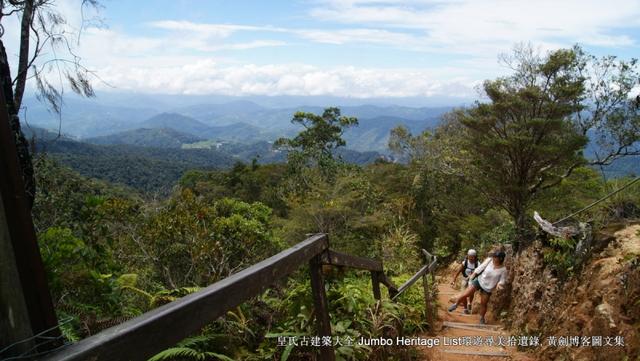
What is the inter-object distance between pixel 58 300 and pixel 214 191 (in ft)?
125

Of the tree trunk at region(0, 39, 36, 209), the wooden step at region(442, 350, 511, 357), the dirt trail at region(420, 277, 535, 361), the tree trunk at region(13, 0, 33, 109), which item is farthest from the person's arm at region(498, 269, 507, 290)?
the tree trunk at region(0, 39, 36, 209)

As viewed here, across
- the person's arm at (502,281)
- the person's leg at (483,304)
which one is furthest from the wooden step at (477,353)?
the person's arm at (502,281)

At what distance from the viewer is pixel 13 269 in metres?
0.94

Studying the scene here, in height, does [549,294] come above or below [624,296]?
below

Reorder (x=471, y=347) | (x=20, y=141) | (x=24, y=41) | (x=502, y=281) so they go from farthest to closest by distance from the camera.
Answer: (x=502, y=281)
(x=471, y=347)
(x=24, y=41)
(x=20, y=141)

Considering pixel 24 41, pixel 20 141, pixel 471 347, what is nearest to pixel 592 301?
pixel 471 347

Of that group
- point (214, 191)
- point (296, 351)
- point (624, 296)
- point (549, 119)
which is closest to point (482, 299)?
point (624, 296)

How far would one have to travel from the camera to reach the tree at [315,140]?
1271 inches

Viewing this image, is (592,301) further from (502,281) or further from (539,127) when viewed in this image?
(539,127)

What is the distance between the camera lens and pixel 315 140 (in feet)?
115

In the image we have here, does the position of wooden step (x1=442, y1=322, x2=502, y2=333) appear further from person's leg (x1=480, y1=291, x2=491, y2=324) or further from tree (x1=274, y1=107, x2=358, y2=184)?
tree (x1=274, y1=107, x2=358, y2=184)

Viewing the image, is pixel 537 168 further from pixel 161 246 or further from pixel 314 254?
pixel 314 254

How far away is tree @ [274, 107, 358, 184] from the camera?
32281 mm

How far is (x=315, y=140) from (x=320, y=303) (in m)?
32.9
